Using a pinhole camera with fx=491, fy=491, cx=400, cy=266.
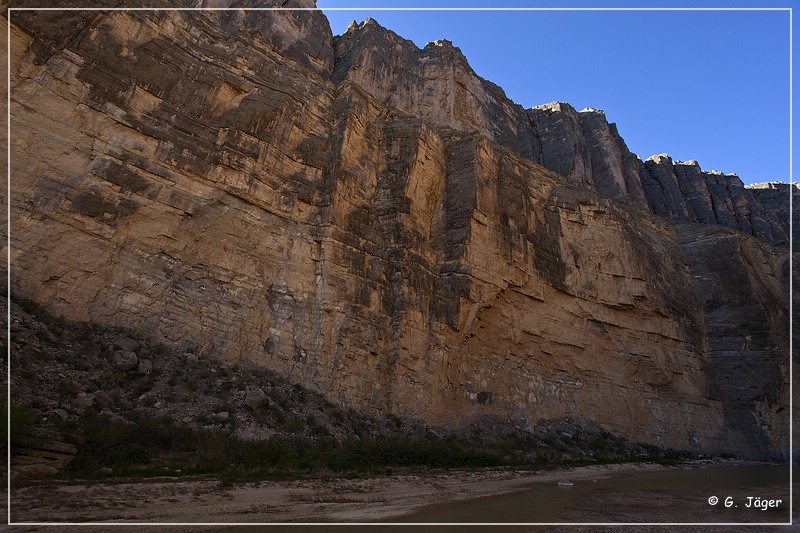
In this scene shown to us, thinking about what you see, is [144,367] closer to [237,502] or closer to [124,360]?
[124,360]

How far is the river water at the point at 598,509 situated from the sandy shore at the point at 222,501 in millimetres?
622

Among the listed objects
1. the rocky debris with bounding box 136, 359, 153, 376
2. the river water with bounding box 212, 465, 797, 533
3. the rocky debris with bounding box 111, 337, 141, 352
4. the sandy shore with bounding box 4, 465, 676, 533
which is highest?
the rocky debris with bounding box 111, 337, 141, 352

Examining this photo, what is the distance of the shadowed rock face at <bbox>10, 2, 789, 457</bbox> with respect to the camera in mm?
15039

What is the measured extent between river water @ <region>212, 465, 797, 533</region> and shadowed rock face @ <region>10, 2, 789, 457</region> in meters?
7.87

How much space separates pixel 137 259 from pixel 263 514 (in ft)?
34.7

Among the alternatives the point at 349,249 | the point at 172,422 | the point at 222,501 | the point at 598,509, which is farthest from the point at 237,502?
the point at 349,249

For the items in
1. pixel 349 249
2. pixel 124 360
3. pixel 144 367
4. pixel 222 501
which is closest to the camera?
pixel 222 501

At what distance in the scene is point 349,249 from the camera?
64.3 feet

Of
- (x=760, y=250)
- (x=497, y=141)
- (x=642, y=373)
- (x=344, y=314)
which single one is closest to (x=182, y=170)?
(x=344, y=314)

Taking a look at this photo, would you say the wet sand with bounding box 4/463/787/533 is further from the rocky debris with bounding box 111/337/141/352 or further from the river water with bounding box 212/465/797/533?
the rocky debris with bounding box 111/337/141/352

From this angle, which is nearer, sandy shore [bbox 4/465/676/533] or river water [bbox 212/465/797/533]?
sandy shore [bbox 4/465/676/533]

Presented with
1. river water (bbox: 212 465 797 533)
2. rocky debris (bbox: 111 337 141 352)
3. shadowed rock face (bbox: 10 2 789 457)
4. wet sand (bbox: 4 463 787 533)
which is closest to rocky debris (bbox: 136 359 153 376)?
rocky debris (bbox: 111 337 141 352)

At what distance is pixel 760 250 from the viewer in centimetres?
3869

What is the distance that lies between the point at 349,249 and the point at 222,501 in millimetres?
12292
